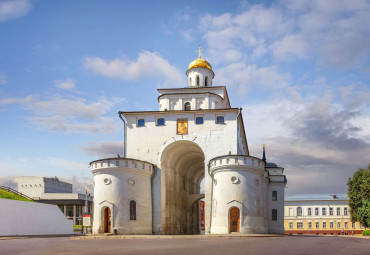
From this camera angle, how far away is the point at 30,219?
35.3m

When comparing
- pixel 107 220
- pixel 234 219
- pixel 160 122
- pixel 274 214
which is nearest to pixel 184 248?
pixel 234 219

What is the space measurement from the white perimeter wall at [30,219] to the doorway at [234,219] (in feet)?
55.6

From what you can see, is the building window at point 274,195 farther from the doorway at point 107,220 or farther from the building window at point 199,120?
the doorway at point 107,220

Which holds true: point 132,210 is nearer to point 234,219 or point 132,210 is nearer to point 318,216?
point 234,219

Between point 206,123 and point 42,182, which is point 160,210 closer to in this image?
point 206,123

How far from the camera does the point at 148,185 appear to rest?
36969 millimetres

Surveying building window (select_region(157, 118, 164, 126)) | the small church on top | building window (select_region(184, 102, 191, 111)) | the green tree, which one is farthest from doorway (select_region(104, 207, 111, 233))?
the green tree

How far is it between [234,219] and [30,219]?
57.2 feet

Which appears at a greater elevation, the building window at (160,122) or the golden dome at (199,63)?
the golden dome at (199,63)

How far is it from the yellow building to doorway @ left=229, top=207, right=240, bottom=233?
54.8m

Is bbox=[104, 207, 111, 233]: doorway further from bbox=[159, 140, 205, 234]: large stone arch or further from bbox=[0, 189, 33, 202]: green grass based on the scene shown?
bbox=[0, 189, 33, 202]: green grass

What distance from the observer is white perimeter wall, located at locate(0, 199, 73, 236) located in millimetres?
32438

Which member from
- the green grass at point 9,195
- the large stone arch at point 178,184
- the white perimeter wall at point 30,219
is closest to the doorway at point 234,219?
the large stone arch at point 178,184

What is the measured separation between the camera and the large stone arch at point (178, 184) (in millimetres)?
38188
